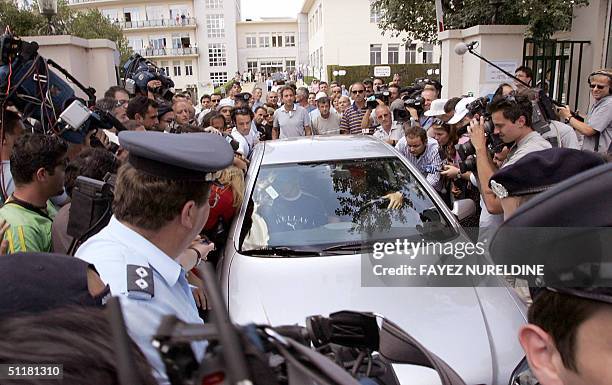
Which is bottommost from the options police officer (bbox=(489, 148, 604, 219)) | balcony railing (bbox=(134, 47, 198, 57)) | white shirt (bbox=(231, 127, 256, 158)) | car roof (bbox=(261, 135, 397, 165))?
white shirt (bbox=(231, 127, 256, 158))

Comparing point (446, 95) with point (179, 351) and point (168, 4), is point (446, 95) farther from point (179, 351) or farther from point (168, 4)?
point (168, 4)

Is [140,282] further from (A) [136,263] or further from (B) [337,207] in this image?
(B) [337,207]

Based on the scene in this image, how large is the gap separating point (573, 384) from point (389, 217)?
2082 mm

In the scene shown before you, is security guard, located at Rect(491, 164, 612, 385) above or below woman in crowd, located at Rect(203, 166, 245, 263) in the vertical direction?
above

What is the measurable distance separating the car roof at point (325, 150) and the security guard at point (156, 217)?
1828mm

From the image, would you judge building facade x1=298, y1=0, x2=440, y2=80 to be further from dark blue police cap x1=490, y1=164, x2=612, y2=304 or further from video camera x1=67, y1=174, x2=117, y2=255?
dark blue police cap x1=490, y1=164, x2=612, y2=304

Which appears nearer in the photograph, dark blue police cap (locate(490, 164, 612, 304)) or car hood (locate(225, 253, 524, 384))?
dark blue police cap (locate(490, 164, 612, 304))

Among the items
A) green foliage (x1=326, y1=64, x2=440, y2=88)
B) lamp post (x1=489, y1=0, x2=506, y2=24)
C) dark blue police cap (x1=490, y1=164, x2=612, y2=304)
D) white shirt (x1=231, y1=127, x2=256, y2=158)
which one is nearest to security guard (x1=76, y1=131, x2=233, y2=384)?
dark blue police cap (x1=490, y1=164, x2=612, y2=304)

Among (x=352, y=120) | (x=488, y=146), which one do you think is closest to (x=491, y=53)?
(x=352, y=120)

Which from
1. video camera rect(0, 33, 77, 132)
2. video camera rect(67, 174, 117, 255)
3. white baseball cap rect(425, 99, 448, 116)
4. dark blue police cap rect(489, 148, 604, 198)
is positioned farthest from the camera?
white baseball cap rect(425, 99, 448, 116)

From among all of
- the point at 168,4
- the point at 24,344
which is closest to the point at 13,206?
the point at 24,344

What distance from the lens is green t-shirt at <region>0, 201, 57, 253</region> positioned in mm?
2098

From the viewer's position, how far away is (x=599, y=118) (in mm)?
4547

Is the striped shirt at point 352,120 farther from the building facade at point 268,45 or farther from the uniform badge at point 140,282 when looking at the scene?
the building facade at point 268,45
